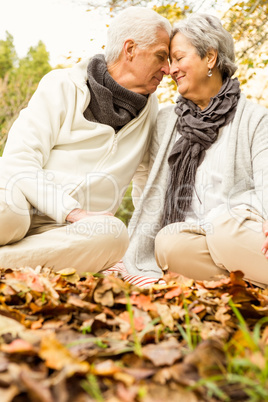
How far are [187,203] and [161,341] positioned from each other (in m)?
1.62

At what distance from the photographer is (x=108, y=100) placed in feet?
8.82

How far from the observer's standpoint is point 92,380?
0.77 meters

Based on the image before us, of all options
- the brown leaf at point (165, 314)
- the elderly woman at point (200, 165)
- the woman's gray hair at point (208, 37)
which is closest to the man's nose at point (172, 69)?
the elderly woman at point (200, 165)

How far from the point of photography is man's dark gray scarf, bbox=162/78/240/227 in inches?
105

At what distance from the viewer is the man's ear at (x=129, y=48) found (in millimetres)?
2783

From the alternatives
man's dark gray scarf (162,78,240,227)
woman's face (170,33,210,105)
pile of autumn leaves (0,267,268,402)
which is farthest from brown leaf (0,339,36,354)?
woman's face (170,33,210,105)

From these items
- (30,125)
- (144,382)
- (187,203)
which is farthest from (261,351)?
(30,125)

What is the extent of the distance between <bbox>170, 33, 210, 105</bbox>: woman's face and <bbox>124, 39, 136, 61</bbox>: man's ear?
0.26m

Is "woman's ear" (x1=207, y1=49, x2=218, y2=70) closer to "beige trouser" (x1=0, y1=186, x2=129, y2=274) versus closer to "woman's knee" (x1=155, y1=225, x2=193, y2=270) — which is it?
"woman's knee" (x1=155, y1=225, x2=193, y2=270)

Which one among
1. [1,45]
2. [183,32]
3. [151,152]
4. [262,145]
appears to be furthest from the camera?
[1,45]

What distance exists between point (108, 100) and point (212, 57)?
738 mm

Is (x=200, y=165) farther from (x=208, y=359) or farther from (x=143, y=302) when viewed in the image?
(x=208, y=359)

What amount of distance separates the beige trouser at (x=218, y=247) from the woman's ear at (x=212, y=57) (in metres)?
1.01

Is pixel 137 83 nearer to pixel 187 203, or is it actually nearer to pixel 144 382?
pixel 187 203
